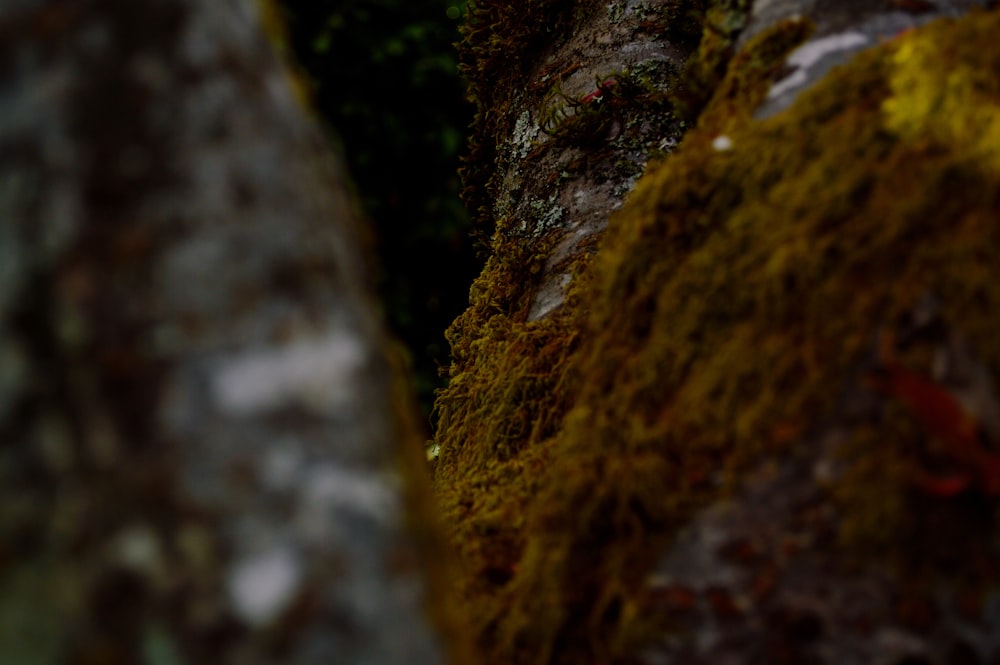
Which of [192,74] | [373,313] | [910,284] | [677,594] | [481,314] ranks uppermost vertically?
[192,74]

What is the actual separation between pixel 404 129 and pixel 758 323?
3.92 meters

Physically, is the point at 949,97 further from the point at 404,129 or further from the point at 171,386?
the point at 404,129

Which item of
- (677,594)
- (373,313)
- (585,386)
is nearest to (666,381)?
(585,386)

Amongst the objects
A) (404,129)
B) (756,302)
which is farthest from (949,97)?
(404,129)

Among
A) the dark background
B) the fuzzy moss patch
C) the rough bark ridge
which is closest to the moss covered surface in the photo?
the fuzzy moss patch

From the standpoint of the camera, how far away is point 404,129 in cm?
489

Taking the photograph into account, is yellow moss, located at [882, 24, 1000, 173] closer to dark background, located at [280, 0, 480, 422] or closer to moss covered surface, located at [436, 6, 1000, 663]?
moss covered surface, located at [436, 6, 1000, 663]

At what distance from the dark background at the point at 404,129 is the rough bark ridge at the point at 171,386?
12.3 feet

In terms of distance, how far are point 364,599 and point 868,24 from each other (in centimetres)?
130

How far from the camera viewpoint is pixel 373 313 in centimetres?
98

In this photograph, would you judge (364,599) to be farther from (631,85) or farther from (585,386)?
(631,85)

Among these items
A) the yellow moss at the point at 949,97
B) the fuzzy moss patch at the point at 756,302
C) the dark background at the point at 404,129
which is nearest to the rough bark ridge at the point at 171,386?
the fuzzy moss patch at the point at 756,302

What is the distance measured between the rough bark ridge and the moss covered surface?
492mm

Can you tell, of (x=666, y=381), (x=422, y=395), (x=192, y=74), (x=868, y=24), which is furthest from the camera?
(x=422, y=395)
